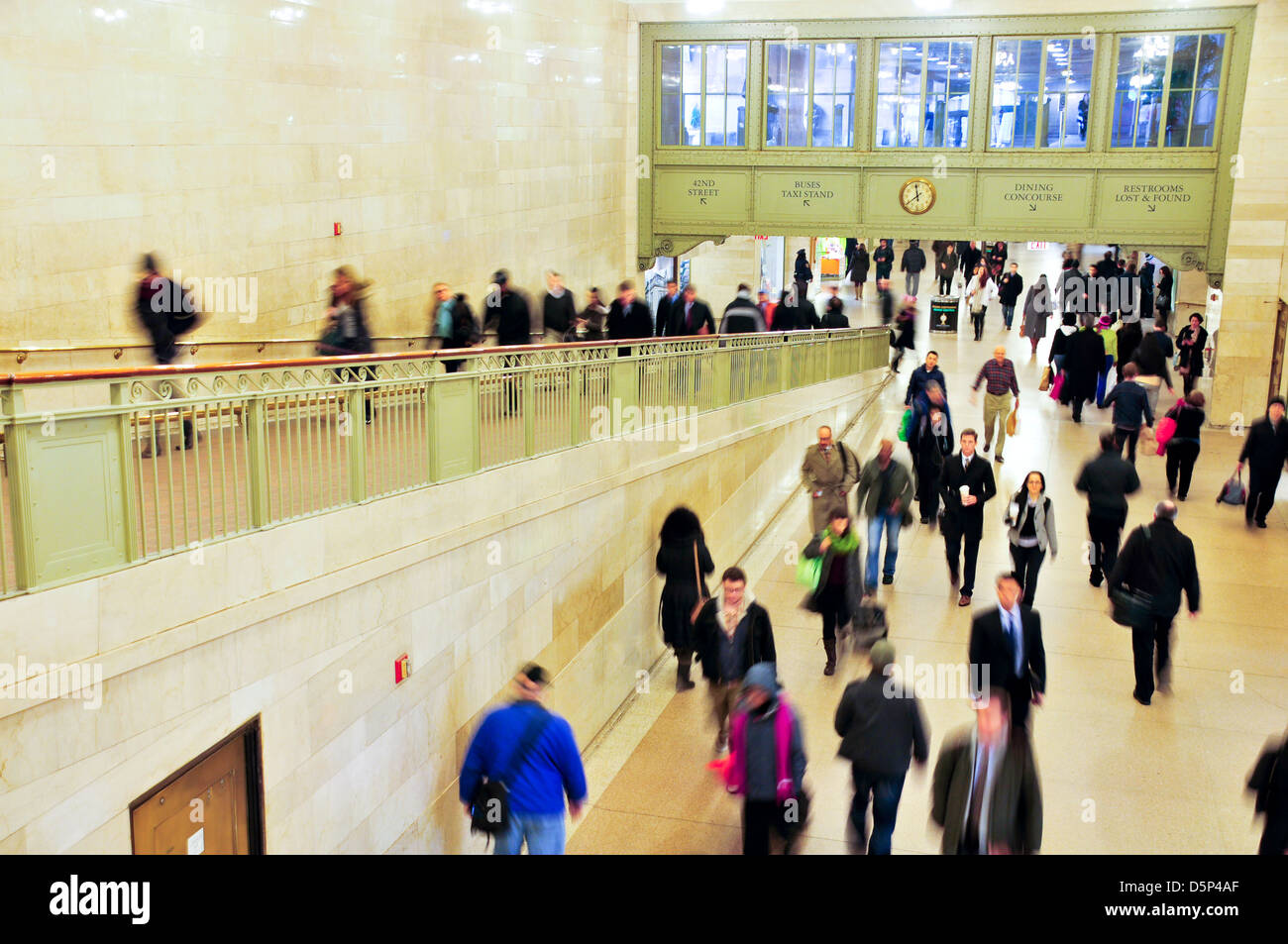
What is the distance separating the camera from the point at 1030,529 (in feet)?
32.3

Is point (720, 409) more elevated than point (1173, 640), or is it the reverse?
point (720, 409)

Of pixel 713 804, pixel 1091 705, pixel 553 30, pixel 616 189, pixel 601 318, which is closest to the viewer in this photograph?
pixel 713 804

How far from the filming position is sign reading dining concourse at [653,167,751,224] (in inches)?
873

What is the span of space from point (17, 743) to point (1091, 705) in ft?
24.9

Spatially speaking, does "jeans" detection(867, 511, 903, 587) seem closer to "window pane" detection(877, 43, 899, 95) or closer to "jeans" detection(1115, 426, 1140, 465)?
"jeans" detection(1115, 426, 1140, 465)

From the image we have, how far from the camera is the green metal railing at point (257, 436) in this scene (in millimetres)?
5184

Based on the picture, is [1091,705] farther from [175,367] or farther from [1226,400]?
[1226,400]

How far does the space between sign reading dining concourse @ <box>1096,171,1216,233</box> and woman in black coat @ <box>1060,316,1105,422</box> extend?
350 cm

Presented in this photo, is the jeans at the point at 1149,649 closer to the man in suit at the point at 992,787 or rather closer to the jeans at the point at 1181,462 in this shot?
the man in suit at the point at 992,787

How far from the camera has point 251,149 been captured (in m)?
11.4

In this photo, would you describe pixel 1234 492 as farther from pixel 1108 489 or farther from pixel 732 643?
pixel 732 643

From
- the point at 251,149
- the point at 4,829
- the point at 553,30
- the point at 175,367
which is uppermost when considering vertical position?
the point at 553,30

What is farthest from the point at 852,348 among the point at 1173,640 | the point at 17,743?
the point at 17,743

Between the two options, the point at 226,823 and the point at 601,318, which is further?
the point at 601,318
